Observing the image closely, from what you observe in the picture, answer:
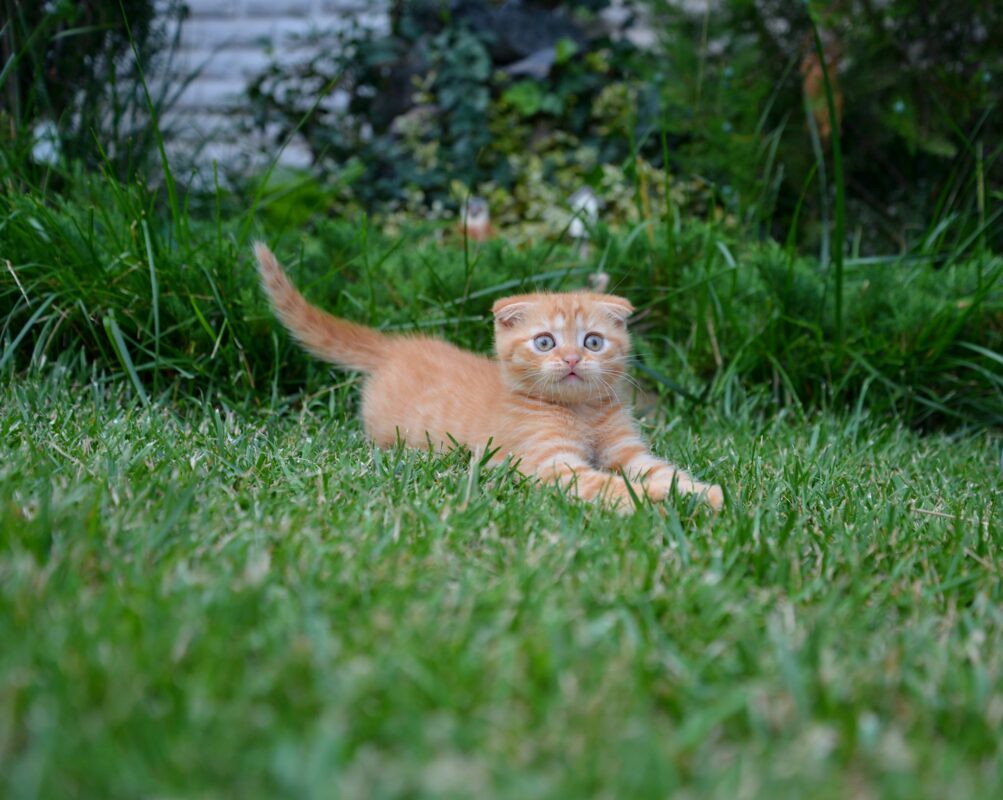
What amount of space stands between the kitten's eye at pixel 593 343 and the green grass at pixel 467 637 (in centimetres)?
52

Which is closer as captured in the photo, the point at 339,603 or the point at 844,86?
the point at 339,603

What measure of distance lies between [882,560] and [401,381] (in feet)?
4.48

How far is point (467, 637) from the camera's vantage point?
110cm

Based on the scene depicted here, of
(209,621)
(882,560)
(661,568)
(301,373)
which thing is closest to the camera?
(209,621)

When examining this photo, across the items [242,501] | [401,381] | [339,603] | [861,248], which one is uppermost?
[339,603]

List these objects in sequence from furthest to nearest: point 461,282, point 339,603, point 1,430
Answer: point 461,282 → point 1,430 → point 339,603

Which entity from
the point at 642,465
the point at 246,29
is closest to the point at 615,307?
the point at 642,465

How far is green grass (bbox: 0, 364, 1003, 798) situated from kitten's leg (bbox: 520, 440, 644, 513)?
0.10 metres

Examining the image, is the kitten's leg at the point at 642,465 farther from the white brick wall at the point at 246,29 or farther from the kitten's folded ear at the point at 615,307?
the white brick wall at the point at 246,29

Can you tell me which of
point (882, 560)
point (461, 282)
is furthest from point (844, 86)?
point (882, 560)

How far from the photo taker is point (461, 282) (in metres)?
3.18

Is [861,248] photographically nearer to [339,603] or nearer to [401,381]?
[401,381]

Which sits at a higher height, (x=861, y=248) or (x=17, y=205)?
(x=17, y=205)

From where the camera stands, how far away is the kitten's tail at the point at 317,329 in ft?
8.39
